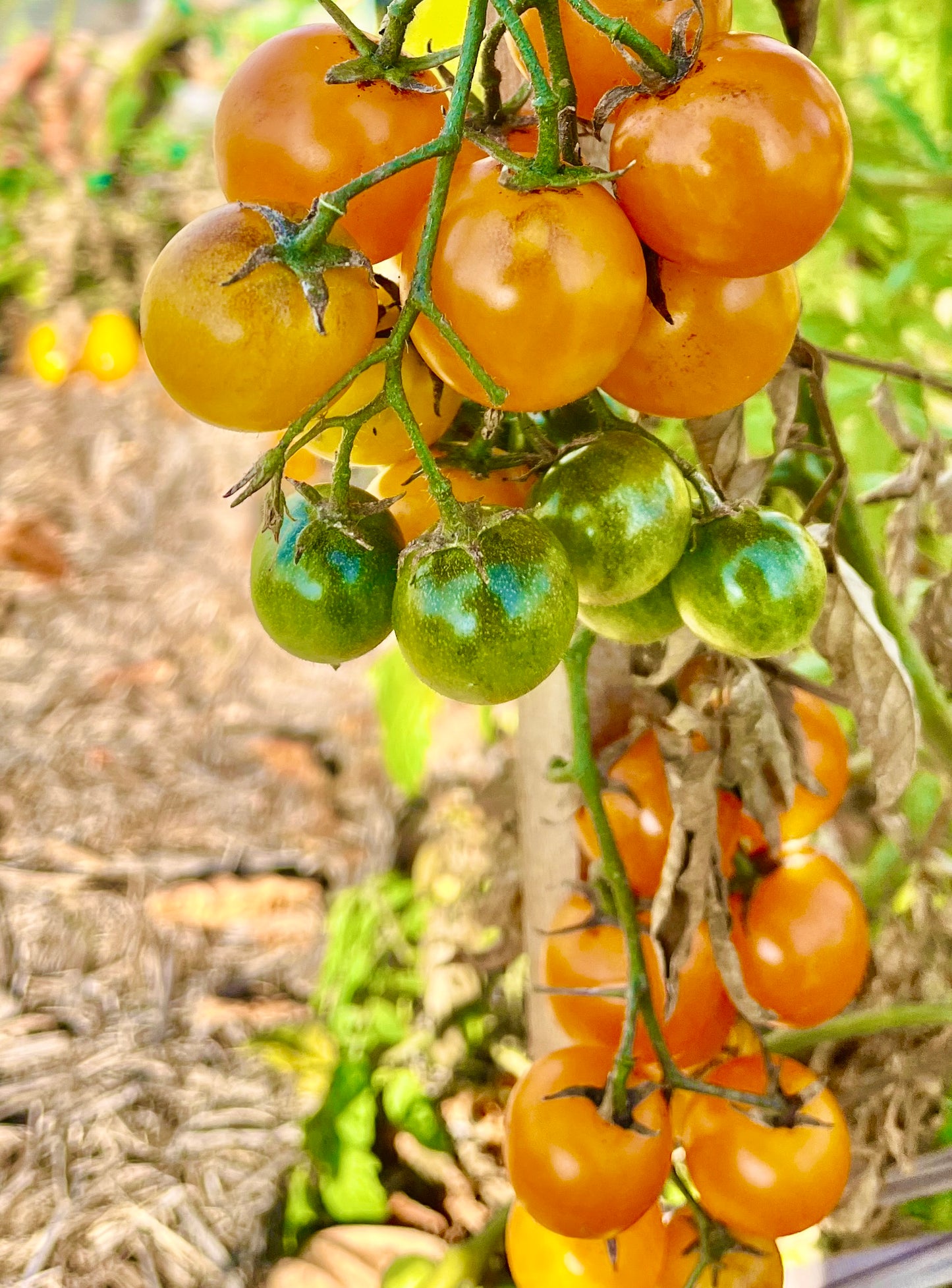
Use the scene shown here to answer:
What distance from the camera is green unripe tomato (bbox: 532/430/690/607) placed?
1.84 ft

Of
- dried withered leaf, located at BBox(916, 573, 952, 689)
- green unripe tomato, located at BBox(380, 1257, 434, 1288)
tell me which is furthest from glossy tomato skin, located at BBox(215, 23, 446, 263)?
green unripe tomato, located at BBox(380, 1257, 434, 1288)

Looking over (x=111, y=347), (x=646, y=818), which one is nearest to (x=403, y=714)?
(x=646, y=818)

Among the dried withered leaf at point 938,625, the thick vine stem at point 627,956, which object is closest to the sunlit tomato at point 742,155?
the thick vine stem at point 627,956

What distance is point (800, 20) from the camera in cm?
68

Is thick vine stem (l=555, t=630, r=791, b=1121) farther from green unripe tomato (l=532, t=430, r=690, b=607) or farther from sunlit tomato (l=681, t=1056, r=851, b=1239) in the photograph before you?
green unripe tomato (l=532, t=430, r=690, b=607)

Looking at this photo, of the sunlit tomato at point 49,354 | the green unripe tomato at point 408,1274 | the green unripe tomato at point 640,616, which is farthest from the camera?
the sunlit tomato at point 49,354

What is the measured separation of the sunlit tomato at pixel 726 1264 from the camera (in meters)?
0.77

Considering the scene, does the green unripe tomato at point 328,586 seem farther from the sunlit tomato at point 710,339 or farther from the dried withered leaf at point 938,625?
the dried withered leaf at point 938,625

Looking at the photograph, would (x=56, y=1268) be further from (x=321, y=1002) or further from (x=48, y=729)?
(x=48, y=729)

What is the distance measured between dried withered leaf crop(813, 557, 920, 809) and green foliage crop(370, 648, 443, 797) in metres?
1.05

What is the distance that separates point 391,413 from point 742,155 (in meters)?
0.24

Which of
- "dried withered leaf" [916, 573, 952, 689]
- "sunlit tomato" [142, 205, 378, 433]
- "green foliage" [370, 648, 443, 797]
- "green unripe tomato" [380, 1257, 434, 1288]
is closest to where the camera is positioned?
"sunlit tomato" [142, 205, 378, 433]

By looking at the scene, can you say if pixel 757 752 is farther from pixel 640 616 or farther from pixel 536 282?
pixel 536 282

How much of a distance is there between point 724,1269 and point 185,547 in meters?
3.10
